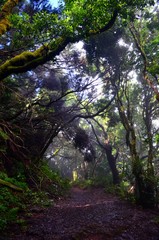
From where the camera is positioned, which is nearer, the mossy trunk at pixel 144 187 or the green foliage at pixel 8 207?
the green foliage at pixel 8 207

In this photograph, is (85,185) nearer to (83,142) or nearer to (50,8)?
(83,142)

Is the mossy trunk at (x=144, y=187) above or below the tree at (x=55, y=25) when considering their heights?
below

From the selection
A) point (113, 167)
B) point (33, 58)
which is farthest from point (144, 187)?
point (113, 167)

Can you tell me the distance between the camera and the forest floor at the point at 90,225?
6.33 metres

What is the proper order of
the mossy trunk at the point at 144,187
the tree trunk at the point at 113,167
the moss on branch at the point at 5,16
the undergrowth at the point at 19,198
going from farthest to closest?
the tree trunk at the point at 113,167, the mossy trunk at the point at 144,187, the moss on branch at the point at 5,16, the undergrowth at the point at 19,198

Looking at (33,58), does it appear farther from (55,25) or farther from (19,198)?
(19,198)

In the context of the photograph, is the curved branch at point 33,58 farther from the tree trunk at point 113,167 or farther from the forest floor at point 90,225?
the tree trunk at point 113,167

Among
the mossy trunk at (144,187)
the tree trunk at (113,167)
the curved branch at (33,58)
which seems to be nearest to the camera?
the curved branch at (33,58)

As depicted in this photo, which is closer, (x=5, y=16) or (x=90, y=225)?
(x=90, y=225)

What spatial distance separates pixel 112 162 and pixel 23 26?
15746 millimetres

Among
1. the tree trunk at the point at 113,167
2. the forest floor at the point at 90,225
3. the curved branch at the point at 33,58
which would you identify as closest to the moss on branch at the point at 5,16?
the curved branch at the point at 33,58

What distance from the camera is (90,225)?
743cm

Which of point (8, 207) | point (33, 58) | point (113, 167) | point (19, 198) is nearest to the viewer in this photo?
point (8, 207)

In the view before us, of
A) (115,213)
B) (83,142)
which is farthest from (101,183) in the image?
(115,213)
